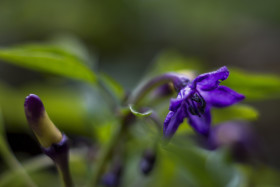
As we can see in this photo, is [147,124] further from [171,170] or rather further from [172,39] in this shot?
[172,39]

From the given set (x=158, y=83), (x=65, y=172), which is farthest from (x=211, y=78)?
(x=65, y=172)

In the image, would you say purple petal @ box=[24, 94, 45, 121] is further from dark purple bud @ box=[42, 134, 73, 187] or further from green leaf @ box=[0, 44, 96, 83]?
green leaf @ box=[0, 44, 96, 83]

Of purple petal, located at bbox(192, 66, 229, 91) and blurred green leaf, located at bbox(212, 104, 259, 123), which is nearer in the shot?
purple petal, located at bbox(192, 66, 229, 91)

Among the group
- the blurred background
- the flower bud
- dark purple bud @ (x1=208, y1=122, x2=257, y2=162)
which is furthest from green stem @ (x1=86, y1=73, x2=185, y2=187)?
the blurred background

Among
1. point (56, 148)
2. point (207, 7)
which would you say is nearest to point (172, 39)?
point (207, 7)

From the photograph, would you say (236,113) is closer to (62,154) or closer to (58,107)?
(62,154)
